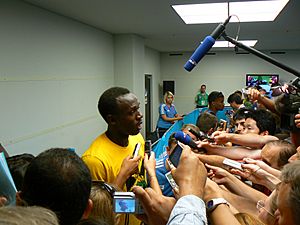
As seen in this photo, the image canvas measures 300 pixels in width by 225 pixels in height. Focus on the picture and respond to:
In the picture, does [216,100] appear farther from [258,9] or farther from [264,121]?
[264,121]

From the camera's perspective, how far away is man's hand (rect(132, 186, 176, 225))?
893mm

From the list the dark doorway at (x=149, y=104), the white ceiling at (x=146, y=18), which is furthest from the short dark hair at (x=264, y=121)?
the dark doorway at (x=149, y=104)

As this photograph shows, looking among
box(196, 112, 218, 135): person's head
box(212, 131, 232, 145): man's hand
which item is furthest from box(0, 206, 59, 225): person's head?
box(196, 112, 218, 135): person's head

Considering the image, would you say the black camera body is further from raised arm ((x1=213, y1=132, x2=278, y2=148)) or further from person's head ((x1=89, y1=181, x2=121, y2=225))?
person's head ((x1=89, y1=181, x2=121, y2=225))

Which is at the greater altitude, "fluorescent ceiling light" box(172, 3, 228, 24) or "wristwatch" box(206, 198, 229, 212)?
"fluorescent ceiling light" box(172, 3, 228, 24)

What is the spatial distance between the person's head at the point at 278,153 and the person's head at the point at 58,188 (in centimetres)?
123

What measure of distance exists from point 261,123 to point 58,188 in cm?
232

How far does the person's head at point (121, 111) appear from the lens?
1959mm

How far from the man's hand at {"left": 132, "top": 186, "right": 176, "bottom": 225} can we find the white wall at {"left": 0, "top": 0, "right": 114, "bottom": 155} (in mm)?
2727

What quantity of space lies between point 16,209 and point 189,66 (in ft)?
2.93

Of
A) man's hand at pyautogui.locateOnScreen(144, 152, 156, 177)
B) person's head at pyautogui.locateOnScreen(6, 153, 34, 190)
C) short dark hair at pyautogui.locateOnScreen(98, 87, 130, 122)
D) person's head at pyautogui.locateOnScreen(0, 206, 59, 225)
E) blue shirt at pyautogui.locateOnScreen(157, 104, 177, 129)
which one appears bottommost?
blue shirt at pyautogui.locateOnScreen(157, 104, 177, 129)

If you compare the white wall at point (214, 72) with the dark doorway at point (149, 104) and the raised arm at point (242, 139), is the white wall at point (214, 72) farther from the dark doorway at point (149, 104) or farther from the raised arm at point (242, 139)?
the raised arm at point (242, 139)

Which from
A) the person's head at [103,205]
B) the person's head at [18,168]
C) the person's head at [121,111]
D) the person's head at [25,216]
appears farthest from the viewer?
the person's head at [121,111]

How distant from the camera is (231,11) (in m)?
4.16
